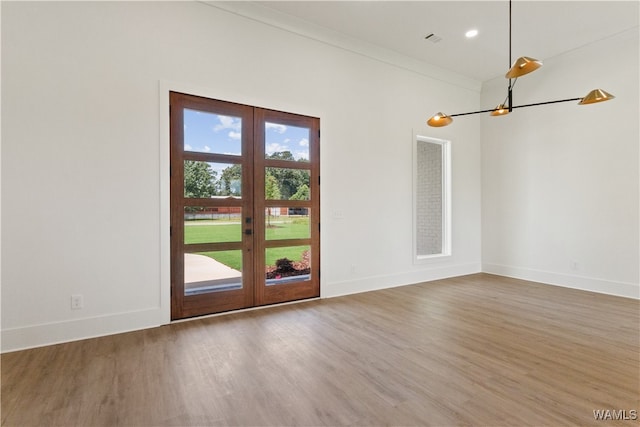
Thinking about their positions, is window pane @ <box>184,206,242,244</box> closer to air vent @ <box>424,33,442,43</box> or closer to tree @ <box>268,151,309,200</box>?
tree @ <box>268,151,309,200</box>

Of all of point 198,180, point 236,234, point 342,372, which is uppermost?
point 198,180

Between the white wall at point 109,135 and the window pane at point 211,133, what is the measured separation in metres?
0.27

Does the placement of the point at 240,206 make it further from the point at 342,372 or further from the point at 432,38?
the point at 432,38

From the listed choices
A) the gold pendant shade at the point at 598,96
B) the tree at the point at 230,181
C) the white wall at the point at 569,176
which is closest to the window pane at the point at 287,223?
the tree at the point at 230,181

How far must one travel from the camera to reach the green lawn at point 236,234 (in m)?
3.54

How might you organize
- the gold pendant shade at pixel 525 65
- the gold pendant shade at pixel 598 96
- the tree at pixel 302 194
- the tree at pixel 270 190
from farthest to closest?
the tree at pixel 302 194
the tree at pixel 270 190
the gold pendant shade at pixel 598 96
the gold pendant shade at pixel 525 65

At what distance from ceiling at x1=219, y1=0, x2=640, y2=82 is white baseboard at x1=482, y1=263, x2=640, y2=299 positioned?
11.9 ft

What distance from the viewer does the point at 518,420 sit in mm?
1775

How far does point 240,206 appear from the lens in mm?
3809

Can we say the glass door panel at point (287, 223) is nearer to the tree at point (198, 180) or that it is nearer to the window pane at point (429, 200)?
the tree at point (198, 180)

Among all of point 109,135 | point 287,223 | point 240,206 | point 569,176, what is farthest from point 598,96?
point 109,135

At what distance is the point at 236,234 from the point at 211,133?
1.24 meters

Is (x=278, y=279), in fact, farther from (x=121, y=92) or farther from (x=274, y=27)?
(x=274, y=27)

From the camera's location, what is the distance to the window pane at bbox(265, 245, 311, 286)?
4039mm
